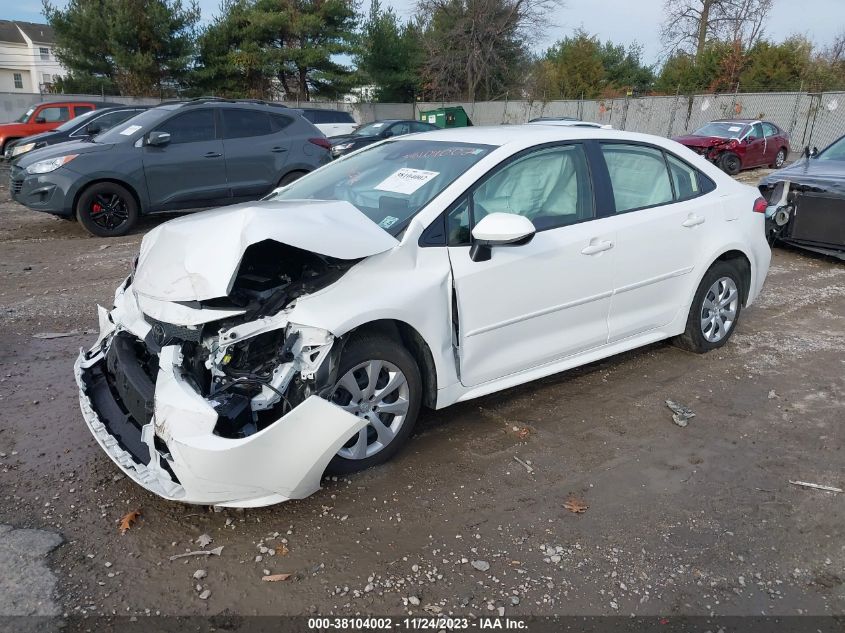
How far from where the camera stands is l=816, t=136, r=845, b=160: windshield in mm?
8789

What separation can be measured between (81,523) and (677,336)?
4.18 meters

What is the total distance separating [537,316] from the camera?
3777mm

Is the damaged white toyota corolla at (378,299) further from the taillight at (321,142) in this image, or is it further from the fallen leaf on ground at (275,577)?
the taillight at (321,142)

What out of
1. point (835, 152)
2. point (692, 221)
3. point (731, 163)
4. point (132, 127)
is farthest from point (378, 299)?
point (731, 163)

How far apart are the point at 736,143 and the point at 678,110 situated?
12900 millimetres

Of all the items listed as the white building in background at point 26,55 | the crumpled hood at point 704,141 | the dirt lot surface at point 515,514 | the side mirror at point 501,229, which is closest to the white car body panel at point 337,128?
the crumpled hood at point 704,141

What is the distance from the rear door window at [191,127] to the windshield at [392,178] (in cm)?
562

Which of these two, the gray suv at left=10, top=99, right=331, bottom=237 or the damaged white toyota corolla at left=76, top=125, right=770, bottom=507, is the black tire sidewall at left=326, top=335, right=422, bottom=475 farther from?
the gray suv at left=10, top=99, right=331, bottom=237

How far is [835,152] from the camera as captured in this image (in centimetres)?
892

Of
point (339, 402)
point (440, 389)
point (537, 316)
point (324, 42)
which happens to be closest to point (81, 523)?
point (339, 402)

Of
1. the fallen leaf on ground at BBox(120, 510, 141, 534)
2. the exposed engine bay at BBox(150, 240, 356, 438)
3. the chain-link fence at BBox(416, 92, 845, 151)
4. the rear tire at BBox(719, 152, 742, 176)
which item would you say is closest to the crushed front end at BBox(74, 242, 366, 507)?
the exposed engine bay at BBox(150, 240, 356, 438)

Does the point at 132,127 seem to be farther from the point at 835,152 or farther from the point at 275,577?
the point at 835,152

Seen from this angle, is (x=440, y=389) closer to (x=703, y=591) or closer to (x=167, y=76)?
(x=703, y=591)

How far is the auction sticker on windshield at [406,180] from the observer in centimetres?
376
